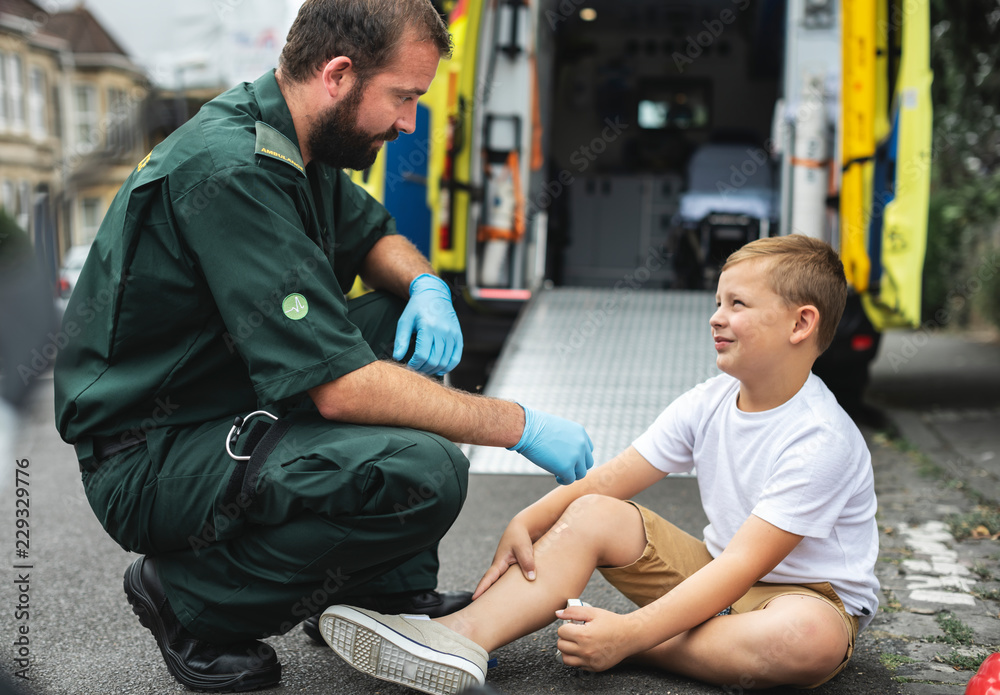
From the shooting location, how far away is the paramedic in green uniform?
1.53m

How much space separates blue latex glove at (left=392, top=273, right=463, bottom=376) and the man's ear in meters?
0.52

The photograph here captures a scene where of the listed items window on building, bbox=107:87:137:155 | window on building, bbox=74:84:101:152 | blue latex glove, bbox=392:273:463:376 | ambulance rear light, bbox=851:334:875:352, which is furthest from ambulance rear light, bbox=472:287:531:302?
window on building, bbox=74:84:101:152

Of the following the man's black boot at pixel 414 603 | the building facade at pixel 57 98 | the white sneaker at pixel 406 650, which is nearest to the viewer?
the white sneaker at pixel 406 650

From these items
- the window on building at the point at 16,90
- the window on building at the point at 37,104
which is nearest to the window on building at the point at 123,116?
the window on building at the point at 37,104

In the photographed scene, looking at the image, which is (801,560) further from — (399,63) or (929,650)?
(399,63)

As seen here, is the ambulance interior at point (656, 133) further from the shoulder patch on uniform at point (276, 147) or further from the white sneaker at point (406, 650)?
the white sneaker at point (406, 650)

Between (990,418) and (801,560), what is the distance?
384cm

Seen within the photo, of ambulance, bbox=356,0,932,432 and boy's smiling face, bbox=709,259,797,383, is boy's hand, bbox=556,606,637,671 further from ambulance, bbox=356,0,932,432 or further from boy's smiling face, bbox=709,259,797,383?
ambulance, bbox=356,0,932,432

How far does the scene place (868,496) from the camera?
5.37 feet

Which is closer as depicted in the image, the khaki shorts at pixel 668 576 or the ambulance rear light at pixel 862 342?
the khaki shorts at pixel 668 576

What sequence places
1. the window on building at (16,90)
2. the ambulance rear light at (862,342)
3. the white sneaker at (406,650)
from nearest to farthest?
the white sneaker at (406,650)
the ambulance rear light at (862,342)
the window on building at (16,90)

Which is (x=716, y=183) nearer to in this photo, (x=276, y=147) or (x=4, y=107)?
(x=276, y=147)

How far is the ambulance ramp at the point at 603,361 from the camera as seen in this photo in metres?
3.37

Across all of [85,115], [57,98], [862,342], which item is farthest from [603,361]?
[85,115]
